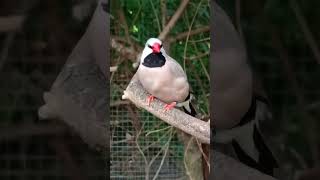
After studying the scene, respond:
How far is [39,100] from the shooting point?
3076 millimetres

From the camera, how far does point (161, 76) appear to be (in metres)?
3.28

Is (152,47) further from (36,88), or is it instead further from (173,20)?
(36,88)

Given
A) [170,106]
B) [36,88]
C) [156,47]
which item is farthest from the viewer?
[170,106]

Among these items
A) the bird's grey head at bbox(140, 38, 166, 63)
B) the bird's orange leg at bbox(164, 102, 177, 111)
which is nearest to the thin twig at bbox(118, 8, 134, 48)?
the bird's grey head at bbox(140, 38, 166, 63)

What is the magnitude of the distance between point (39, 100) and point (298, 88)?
3.80 feet

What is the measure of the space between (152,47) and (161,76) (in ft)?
0.48

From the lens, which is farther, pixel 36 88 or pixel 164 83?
pixel 164 83

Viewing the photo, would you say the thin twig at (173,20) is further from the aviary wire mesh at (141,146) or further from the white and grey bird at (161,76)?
the aviary wire mesh at (141,146)

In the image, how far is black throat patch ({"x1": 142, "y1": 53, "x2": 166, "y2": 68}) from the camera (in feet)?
10.7

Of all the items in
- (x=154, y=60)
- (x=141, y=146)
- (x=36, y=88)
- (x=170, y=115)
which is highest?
(x=154, y=60)

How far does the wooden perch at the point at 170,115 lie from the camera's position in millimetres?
3283

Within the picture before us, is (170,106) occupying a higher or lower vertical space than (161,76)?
lower

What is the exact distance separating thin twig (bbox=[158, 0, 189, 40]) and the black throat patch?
0.09 m

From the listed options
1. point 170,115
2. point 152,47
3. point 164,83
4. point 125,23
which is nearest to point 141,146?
point 170,115
